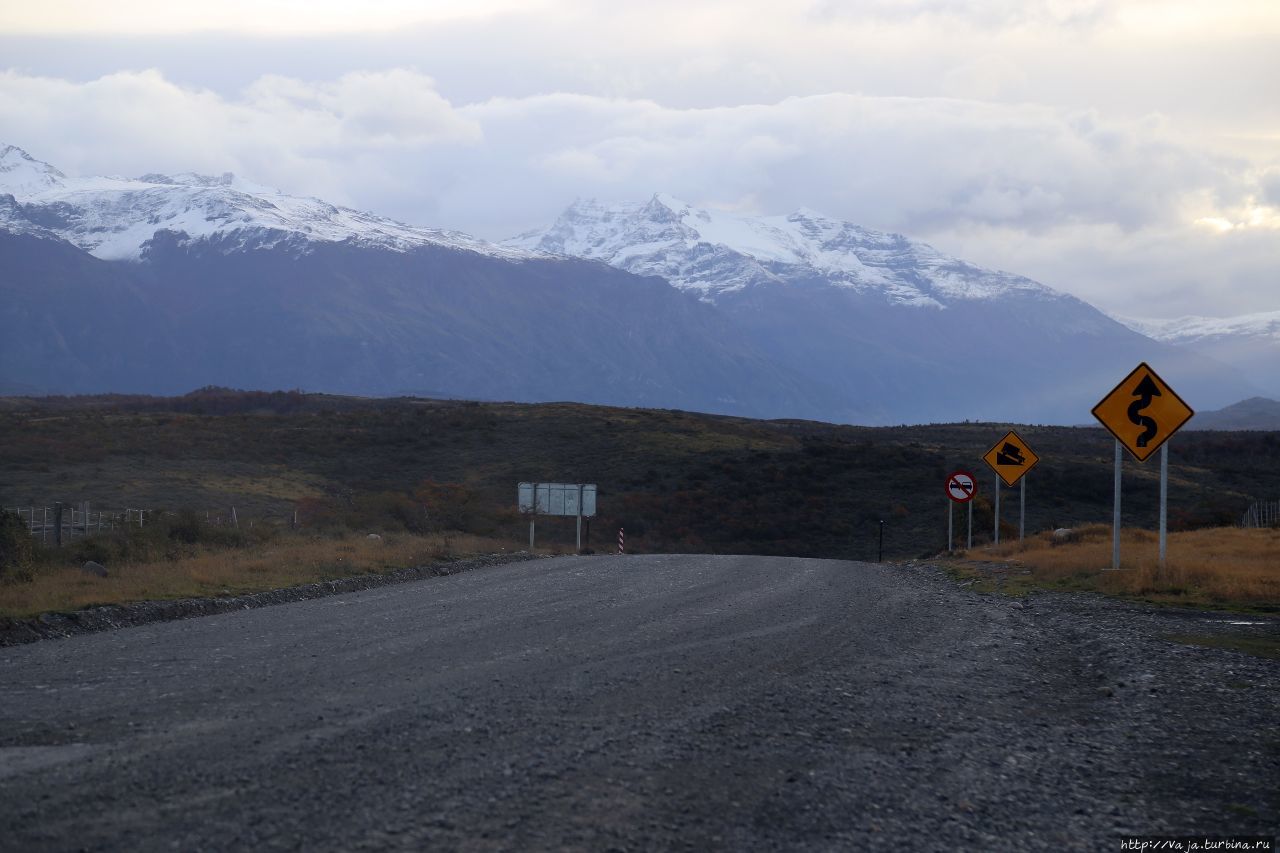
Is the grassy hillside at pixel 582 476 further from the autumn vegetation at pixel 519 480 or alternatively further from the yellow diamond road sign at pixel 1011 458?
the yellow diamond road sign at pixel 1011 458

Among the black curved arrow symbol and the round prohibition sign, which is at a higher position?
the black curved arrow symbol

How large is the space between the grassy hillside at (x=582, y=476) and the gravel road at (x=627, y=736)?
78.0ft

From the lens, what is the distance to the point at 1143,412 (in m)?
20.3

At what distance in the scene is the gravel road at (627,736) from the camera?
22.2ft

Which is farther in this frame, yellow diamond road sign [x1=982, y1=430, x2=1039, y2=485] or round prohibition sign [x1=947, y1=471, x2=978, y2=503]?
round prohibition sign [x1=947, y1=471, x2=978, y2=503]

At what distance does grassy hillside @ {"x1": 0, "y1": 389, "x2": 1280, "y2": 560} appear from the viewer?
4738 centimetres

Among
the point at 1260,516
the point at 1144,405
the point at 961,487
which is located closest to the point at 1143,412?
the point at 1144,405

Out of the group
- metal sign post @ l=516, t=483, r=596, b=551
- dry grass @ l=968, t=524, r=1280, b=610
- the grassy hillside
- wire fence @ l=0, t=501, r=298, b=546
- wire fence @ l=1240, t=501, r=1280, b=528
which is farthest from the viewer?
the grassy hillside

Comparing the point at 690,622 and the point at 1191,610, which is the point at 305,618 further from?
the point at 1191,610

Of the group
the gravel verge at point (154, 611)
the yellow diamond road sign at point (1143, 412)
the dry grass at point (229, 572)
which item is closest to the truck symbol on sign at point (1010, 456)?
the yellow diamond road sign at point (1143, 412)

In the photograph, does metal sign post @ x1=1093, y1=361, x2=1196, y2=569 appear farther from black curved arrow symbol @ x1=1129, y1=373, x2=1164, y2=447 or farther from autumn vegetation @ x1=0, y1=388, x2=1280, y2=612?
autumn vegetation @ x1=0, y1=388, x2=1280, y2=612

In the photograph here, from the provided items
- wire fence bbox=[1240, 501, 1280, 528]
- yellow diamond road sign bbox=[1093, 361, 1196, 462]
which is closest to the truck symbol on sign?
yellow diamond road sign bbox=[1093, 361, 1196, 462]

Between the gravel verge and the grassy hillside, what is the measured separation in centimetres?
1416

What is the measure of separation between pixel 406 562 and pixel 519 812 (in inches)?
795
